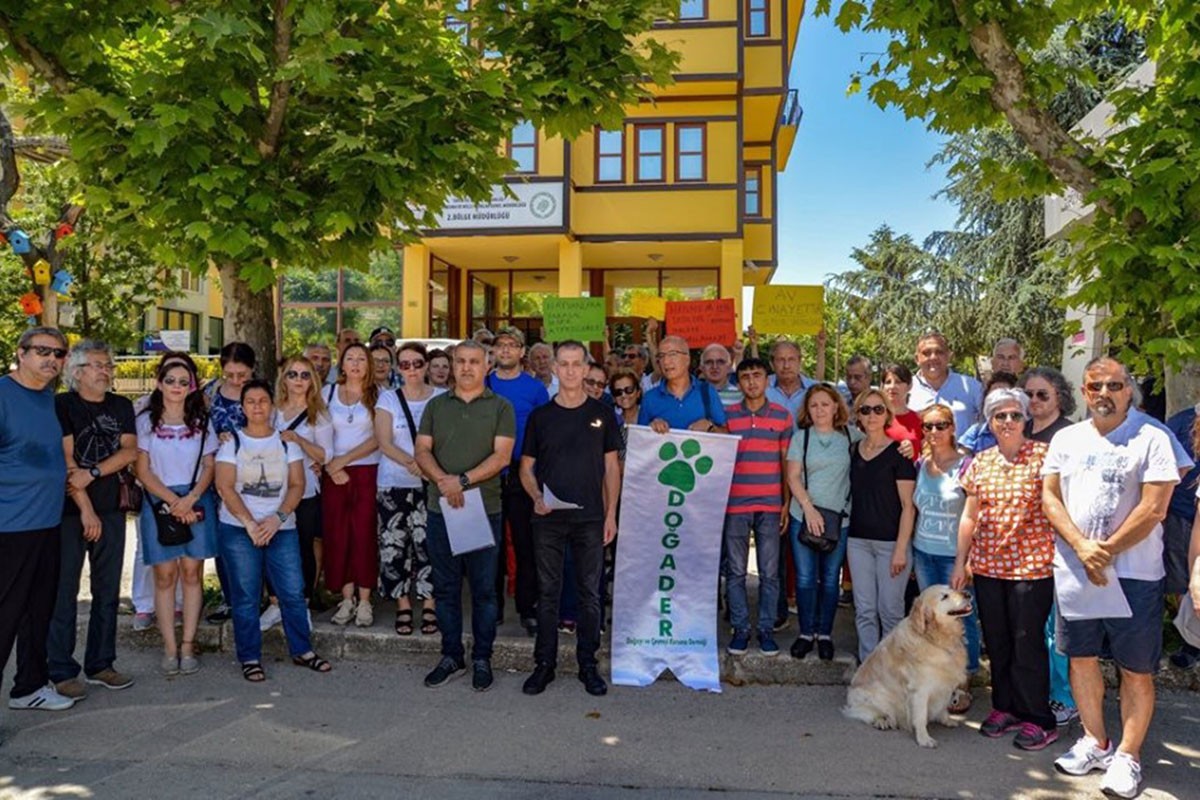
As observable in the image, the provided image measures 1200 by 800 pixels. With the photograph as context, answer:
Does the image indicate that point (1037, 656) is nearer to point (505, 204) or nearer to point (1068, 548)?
point (1068, 548)

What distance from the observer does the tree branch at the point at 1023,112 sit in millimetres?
5879

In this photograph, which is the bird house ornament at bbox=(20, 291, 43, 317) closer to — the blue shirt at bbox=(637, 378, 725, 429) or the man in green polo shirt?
the man in green polo shirt

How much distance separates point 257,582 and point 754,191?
17.2 meters

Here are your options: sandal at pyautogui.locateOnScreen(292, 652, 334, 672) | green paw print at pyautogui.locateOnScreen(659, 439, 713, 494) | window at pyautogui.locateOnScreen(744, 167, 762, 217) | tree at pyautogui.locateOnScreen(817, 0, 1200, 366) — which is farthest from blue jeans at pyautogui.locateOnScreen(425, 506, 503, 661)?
window at pyautogui.locateOnScreen(744, 167, 762, 217)

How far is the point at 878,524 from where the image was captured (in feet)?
16.6

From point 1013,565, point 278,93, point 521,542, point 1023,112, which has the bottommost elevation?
point 521,542

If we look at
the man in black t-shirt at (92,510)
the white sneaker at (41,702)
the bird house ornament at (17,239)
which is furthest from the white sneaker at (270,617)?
the bird house ornament at (17,239)

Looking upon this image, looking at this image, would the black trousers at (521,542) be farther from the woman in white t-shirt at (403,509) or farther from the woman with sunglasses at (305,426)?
the woman with sunglasses at (305,426)

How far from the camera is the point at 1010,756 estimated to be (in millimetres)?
4277

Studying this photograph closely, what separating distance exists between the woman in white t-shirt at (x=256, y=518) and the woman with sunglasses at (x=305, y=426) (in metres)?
0.21

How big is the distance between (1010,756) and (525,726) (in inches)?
102

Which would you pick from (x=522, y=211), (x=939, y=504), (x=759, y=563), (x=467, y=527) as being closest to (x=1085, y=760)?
(x=939, y=504)

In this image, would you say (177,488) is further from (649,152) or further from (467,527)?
(649,152)

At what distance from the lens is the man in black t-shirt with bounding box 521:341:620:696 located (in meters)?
5.09
